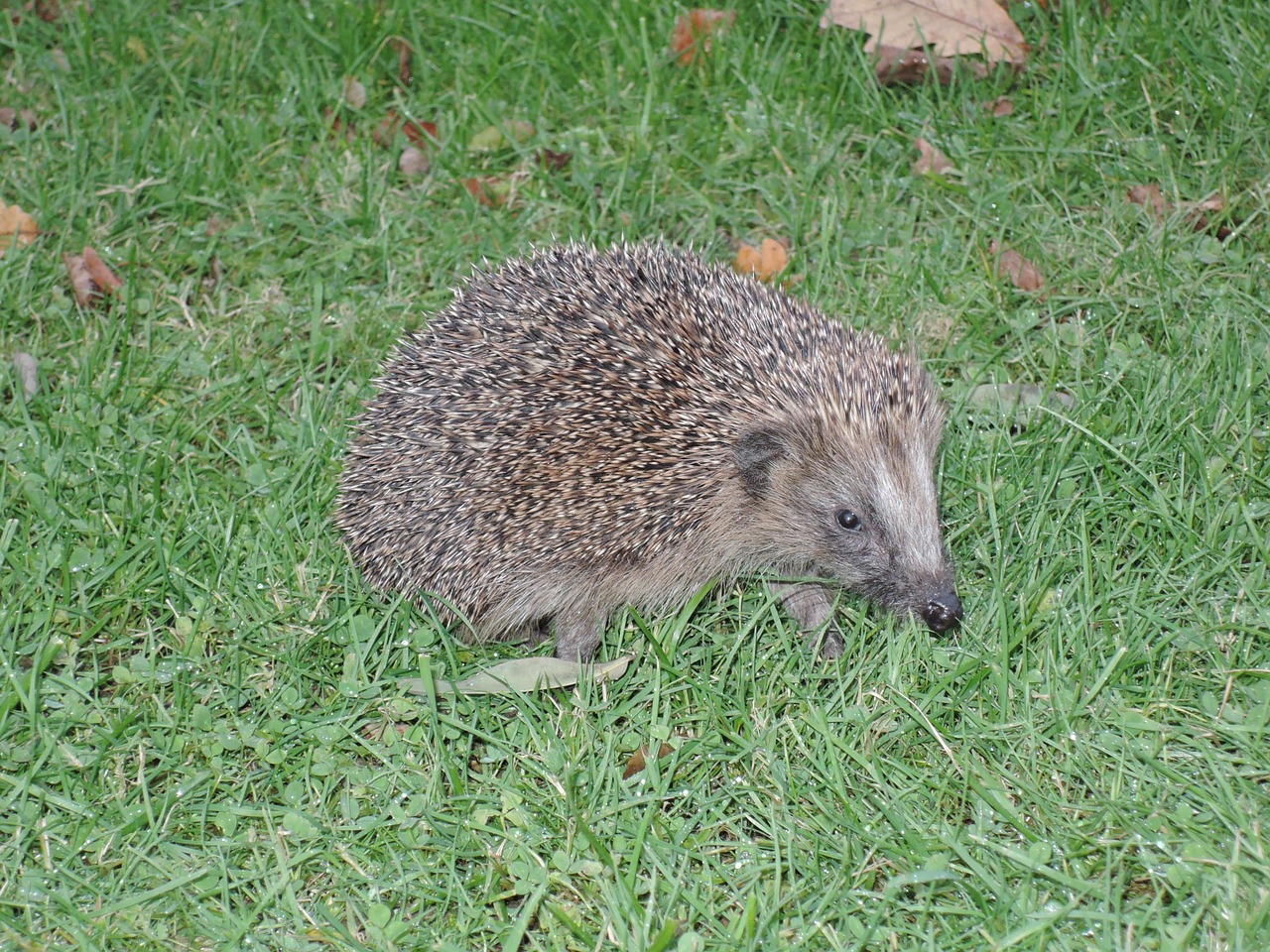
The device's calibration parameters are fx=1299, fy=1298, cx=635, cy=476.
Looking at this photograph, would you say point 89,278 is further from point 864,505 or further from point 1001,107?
point 1001,107

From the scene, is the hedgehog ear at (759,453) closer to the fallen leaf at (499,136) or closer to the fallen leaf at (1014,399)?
the fallen leaf at (1014,399)

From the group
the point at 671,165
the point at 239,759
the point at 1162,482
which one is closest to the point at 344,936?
the point at 239,759

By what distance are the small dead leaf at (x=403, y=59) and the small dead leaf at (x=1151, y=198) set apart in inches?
140

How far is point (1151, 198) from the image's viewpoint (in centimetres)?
562

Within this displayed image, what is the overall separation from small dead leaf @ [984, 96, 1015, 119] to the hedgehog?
200 centimetres

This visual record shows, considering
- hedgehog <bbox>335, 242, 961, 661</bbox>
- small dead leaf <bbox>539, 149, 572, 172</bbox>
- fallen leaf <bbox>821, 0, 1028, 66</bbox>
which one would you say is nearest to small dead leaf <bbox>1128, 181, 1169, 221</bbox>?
fallen leaf <bbox>821, 0, 1028, 66</bbox>

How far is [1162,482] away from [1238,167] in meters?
1.84

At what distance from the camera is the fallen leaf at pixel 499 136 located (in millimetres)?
6250

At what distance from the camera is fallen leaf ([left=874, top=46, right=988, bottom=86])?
606 cm

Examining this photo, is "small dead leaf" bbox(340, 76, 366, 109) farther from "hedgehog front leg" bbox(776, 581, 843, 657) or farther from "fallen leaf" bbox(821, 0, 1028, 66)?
"hedgehog front leg" bbox(776, 581, 843, 657)

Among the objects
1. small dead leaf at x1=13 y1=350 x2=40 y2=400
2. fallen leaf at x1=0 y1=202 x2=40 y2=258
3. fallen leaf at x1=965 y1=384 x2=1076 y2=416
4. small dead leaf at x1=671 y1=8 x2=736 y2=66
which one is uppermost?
small dead leaf at x1=671 y1=8 x2=736 y2=66

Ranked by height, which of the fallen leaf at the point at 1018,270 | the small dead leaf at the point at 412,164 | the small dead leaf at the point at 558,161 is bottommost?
the small dead leaf at the point at 412,164

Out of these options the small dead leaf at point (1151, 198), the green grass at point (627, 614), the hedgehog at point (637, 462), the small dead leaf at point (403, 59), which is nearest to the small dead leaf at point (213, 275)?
the green grass at point (627, 614)

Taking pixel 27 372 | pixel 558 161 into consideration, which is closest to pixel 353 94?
pixel 558 161
